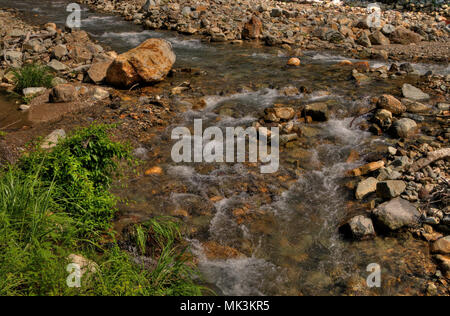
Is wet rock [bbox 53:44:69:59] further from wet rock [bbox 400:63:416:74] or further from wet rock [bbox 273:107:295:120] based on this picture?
wet rock [bbox 400:63:416:74]

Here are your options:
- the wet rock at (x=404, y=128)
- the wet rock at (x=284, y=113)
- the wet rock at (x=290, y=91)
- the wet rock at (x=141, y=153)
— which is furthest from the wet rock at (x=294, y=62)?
the wet rock at (x=141, y=153)

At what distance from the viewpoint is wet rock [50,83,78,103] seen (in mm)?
7617

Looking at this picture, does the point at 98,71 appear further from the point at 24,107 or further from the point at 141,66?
the point at 24,107

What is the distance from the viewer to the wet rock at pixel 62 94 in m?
7.62

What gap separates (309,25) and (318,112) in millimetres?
8827

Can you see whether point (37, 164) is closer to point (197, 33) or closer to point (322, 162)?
point (322, 162)

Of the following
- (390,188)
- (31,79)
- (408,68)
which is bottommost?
(390,188)

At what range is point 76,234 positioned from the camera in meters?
3.96

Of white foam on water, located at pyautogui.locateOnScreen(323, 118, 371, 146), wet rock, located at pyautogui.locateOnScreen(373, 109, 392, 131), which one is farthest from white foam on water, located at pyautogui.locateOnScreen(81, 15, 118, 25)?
wet rock, located at pyautogui.locateOnScreen(373, 109, 392, 131)

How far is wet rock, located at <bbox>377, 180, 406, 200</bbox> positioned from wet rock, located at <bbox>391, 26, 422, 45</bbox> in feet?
34.2

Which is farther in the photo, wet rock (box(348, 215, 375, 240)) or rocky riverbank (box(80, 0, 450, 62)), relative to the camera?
rocky riverbank (box(80, 0, 450, 62))

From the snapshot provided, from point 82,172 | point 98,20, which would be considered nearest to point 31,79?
point 82,172

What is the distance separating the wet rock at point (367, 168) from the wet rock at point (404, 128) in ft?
4.08
